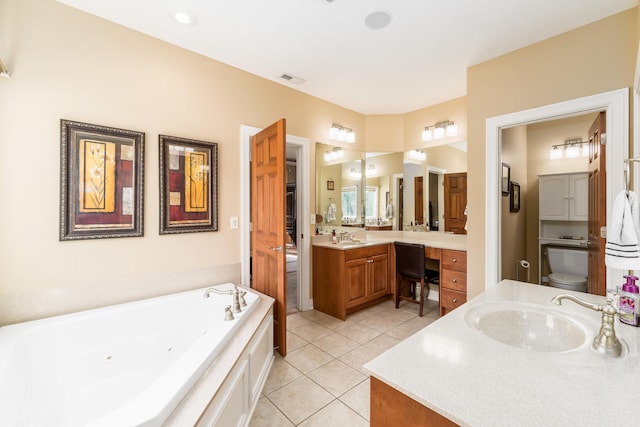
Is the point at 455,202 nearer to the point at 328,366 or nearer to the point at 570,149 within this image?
the point at 570,149

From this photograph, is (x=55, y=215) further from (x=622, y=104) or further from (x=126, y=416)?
(x=622, y=104)

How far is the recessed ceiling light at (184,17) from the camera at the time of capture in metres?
1.99

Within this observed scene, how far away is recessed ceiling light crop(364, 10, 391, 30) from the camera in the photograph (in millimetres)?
1998

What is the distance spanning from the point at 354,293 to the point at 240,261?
1.41 metres

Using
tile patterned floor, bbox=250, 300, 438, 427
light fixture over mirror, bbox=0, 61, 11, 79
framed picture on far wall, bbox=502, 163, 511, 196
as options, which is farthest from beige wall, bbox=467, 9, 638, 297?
light fixture over mirror, bbox=0, 61, 11, 79

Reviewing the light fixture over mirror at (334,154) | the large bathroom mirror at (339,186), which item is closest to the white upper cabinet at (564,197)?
the large bathroom mirror at (339,186)

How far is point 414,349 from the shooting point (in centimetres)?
94

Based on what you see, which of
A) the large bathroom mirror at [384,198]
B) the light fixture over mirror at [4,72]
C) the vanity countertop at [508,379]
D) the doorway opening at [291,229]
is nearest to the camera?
the vanity countertop at [508,379]

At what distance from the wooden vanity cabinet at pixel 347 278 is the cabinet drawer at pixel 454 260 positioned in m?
0.79

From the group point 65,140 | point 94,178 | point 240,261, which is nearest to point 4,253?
point 94,178

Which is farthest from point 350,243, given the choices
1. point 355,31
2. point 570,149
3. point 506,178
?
point 570,149

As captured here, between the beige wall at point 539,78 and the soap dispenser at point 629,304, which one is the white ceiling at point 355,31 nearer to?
the beige wall at point 539,78

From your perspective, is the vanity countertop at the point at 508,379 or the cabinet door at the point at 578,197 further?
the cabinet door at the point at 578,197

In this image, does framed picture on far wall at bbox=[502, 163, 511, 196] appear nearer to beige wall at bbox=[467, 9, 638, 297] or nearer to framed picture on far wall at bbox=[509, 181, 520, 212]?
framed picture on far wall at bbox=[509, 181, 520, 212]
